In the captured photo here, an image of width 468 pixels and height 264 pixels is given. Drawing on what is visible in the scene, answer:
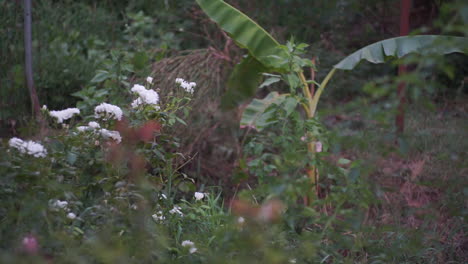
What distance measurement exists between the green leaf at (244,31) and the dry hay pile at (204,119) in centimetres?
81

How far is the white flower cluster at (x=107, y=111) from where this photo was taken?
2945 millimetres

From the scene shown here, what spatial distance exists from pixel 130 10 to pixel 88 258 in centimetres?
642

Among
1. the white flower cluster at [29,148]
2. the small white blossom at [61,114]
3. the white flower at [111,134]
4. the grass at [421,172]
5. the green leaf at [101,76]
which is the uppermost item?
the white flower cluster at [29,148]

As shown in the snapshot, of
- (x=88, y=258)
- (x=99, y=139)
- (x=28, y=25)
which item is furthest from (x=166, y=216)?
(x=28, y=25)

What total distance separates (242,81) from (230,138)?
73 centimetres

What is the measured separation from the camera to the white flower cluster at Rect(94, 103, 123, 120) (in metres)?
2.95

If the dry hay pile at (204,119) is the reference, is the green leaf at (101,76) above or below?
above

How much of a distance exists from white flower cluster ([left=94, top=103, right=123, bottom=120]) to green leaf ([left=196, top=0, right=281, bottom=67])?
1.91 meters

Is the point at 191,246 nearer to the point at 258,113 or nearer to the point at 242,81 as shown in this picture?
the point at 258,113

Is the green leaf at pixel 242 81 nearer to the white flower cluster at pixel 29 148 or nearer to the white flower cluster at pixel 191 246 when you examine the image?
the white flower cluster at pixel 191 246

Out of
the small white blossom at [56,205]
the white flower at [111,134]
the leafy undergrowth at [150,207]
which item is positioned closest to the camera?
the leafy undergrowth at [150,207]

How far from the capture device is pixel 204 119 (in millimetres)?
5297

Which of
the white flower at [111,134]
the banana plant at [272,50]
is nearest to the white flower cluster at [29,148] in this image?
the white flower at [111,134]

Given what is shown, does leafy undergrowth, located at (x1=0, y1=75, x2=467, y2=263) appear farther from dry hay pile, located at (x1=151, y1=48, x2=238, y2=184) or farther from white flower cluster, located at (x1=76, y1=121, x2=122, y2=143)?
dry hay pile, located at (x1=151, y1=48, x2=238, y2=184)
